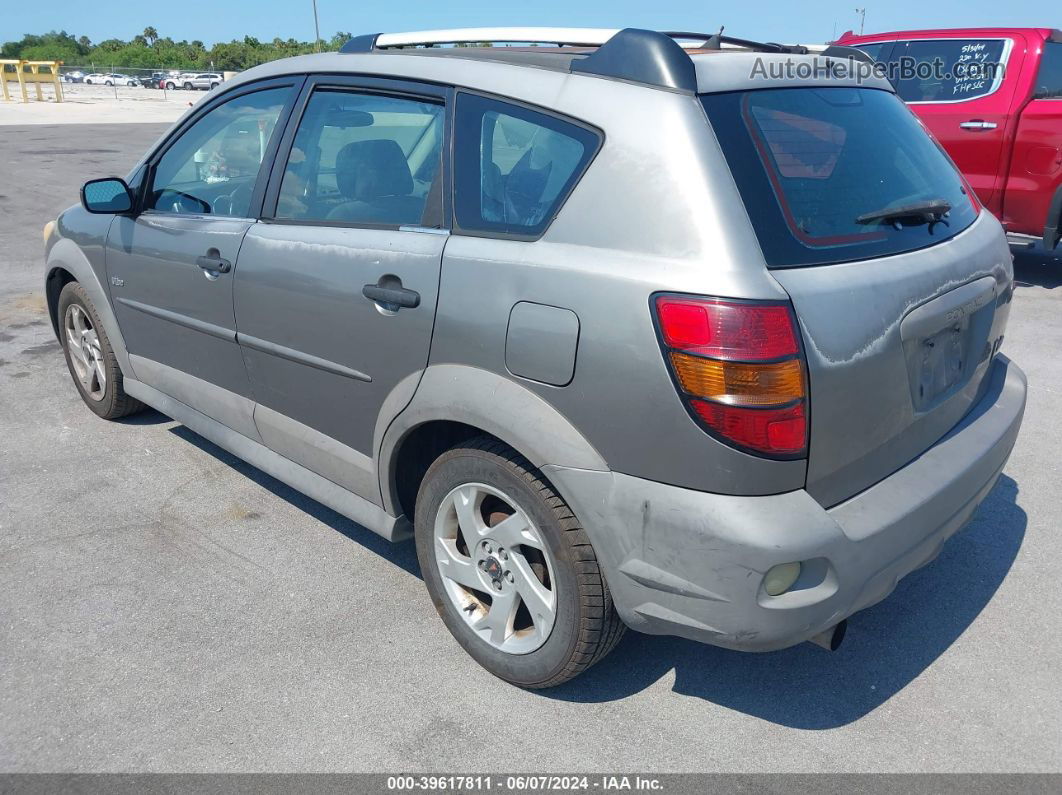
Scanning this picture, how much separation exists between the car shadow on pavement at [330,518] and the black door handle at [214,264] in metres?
0.92

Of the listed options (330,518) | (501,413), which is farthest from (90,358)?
(501,413)

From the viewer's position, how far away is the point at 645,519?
2211 millimetres

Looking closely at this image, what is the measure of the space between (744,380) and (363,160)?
1.68m

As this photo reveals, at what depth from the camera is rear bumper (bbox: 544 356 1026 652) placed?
2119mm

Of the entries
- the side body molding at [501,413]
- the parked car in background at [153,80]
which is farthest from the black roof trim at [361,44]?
the parked car in background at [153,80]

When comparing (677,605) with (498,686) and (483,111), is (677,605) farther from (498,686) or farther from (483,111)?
(483,111)

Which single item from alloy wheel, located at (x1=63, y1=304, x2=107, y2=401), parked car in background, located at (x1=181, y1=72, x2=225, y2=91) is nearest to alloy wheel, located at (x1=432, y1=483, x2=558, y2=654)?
alloy wheel, located at (x1=63, y1=304, x2=107, y2=401)

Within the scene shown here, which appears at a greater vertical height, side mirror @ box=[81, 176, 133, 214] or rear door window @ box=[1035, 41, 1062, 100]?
rear door window @ box=[1035, 41, 1062, 100]

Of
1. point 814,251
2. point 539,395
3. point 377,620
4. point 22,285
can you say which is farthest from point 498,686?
point 22,285

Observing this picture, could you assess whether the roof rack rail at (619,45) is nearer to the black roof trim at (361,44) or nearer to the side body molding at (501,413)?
the black roof trim at (361,44)

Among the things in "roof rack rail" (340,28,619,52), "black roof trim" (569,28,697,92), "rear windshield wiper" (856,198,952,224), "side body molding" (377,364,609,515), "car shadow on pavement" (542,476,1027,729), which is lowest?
"car shadow on pavement" (542,476,1027,729)

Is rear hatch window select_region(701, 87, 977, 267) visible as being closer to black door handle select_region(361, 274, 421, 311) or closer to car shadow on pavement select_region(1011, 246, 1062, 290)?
black door handle select_region(361, 274, 421, 311)

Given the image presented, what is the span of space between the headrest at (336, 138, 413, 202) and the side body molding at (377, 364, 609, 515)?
2.35 ft

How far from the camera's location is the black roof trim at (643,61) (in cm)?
227
